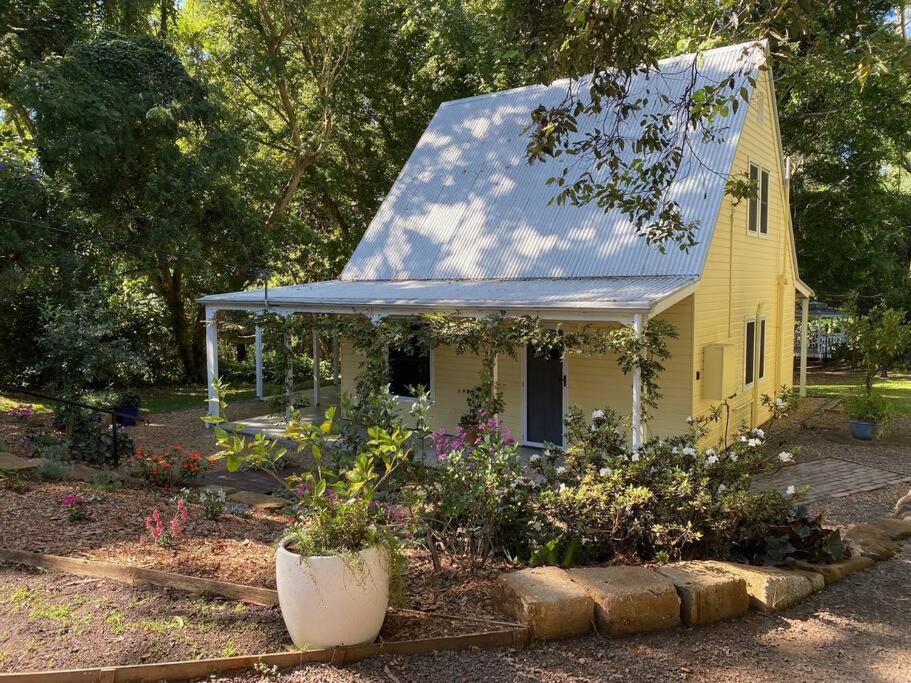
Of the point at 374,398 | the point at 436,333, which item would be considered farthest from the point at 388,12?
the point at 374,398

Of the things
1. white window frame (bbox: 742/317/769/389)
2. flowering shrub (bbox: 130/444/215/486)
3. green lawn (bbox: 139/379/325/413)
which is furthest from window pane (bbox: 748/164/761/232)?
green lawn (bbox: 139/379/325/413)

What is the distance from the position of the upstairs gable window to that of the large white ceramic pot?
10.6 meters

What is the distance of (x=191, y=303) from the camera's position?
20.9 metres

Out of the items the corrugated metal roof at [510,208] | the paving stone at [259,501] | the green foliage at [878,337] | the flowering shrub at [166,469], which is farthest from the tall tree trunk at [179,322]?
the green foliage at [878,337]

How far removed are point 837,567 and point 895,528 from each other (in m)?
1.81

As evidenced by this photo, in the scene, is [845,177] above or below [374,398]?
above

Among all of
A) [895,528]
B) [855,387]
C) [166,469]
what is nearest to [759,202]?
[895,528]

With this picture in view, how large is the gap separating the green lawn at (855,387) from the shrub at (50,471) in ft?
50.9

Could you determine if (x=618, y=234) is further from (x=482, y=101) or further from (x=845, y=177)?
(x=845, y=177)

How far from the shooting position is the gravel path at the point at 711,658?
319cm

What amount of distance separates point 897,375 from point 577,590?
23009mm

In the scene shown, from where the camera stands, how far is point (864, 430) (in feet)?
37.3

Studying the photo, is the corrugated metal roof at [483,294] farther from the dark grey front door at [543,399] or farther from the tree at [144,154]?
the tree at [144,154]

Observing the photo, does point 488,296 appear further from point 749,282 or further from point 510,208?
point 749,282
